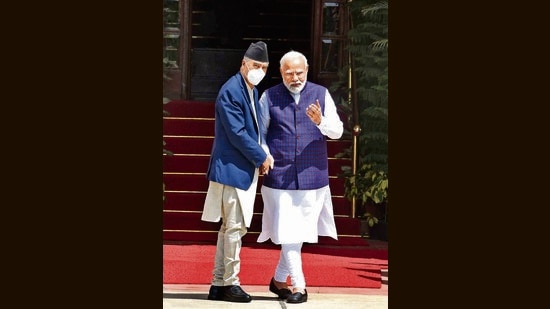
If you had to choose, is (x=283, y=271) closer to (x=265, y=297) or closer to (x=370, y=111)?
(x=265, y=297)

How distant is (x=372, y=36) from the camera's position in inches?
274

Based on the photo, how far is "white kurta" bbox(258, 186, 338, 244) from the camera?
21.6ft

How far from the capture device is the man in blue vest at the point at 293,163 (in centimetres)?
655

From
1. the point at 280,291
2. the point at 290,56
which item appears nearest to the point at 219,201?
the point at 280,291

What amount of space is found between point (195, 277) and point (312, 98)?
119 cm

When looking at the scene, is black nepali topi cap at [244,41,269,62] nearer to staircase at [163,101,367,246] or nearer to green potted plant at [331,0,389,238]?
staircase at [163,101,367,246]

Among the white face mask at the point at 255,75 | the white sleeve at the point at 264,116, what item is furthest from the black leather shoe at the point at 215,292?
the white face mask at the point at 255,75

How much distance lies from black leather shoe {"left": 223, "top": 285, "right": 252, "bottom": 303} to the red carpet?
13 centimetres

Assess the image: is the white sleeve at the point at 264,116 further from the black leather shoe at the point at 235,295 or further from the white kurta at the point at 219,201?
the black leather shoe at the point at 235,295

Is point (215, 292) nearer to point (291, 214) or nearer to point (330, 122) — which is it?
point (291, 214)

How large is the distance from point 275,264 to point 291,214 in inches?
12.2

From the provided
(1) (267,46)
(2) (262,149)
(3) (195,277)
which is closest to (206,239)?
(3) (195,277)

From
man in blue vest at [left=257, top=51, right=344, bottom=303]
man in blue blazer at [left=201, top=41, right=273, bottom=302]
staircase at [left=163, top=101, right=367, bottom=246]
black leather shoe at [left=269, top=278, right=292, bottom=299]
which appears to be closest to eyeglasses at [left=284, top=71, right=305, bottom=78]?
man in blue vest at [left=257, top=51, right=344, bottom=303]

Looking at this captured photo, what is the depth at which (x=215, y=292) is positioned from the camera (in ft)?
21.5
